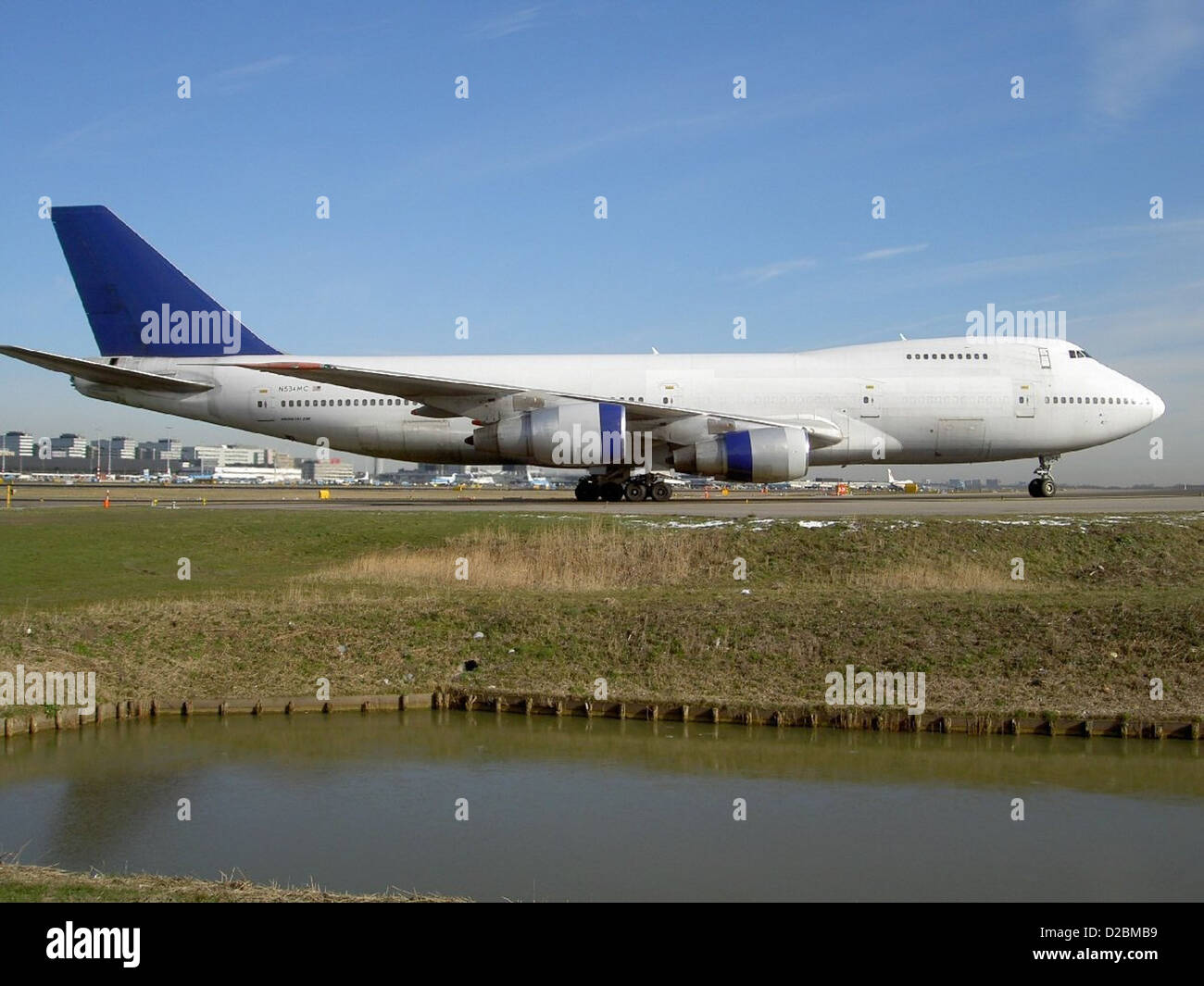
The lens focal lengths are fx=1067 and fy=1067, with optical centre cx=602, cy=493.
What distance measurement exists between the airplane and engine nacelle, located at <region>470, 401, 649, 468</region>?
0.04m

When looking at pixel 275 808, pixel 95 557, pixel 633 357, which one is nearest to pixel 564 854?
pixel 275 808

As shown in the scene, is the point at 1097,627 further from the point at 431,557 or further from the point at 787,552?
the point at 431,557

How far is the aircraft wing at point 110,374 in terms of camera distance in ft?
86.6

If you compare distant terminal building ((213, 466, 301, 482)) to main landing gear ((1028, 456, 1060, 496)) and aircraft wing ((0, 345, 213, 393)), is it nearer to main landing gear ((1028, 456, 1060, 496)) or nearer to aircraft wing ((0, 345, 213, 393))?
aircraft wing ((0, 345, 213, 393))

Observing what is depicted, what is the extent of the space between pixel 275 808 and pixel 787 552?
12.7 meters

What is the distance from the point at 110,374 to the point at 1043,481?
88.6ft

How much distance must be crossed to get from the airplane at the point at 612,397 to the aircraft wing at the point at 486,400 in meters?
0.06

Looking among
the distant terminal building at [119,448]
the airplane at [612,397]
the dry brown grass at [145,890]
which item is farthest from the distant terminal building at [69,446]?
the dry brown grass at [145,890]

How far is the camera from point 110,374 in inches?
1170

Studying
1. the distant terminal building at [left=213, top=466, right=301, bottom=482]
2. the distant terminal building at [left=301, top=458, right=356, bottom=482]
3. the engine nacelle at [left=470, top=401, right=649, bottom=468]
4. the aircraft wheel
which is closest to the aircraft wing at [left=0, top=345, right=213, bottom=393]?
the engine nacelle at [left=470, top=401, right=649, bottom=468]

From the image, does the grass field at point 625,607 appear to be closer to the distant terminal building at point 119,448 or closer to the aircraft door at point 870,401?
the aircraft door at point 870,401

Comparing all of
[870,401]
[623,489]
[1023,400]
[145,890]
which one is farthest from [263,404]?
[145,890]

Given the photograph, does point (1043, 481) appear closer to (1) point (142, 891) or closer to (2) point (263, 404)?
(2) point (263, 404)

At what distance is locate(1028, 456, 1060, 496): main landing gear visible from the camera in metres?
31.6
